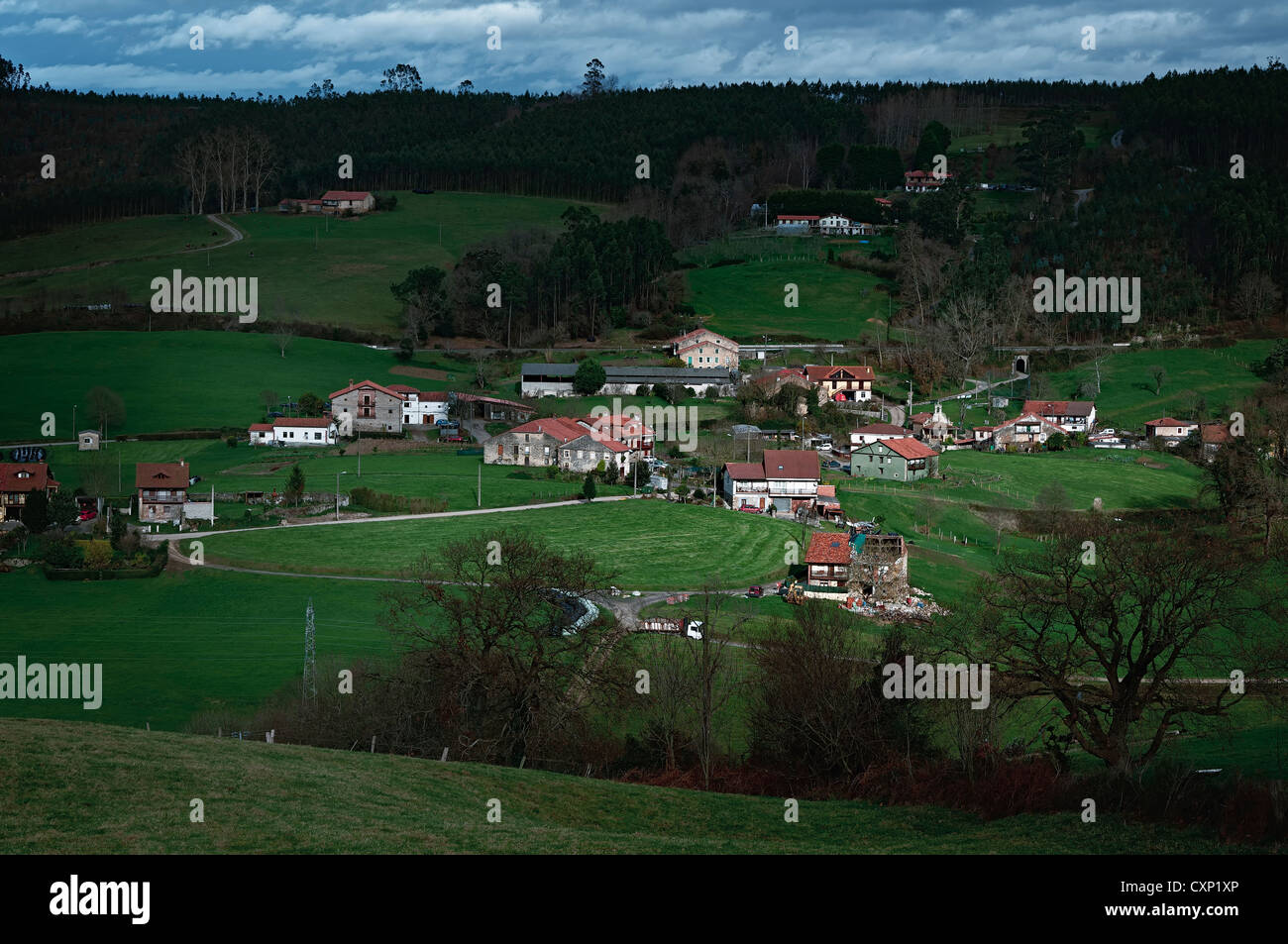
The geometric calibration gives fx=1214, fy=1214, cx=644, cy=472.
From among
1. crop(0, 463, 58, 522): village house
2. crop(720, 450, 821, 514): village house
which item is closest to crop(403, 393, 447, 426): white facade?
crop(720, 450, 821, 514): village house

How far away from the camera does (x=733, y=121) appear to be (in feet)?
522

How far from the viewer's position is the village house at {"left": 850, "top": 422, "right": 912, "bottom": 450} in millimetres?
71562

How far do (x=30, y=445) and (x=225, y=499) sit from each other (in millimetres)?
16969

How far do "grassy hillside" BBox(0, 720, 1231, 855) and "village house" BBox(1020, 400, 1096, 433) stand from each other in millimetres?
61170

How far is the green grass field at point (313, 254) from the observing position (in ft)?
339

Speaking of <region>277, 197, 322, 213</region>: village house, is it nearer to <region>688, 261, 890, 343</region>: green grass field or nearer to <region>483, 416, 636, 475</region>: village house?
<region>688, 261, 890, 343</region>: green grass field

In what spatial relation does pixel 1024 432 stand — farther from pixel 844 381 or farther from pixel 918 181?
pixel 918 181

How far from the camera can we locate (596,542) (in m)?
52.4

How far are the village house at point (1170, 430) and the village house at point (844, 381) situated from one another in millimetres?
18471

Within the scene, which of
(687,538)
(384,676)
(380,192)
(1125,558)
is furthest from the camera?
(380,192)

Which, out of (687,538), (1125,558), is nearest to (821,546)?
(687,538)

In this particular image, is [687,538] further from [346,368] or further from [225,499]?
[346,368]

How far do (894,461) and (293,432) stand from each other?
112 ft
